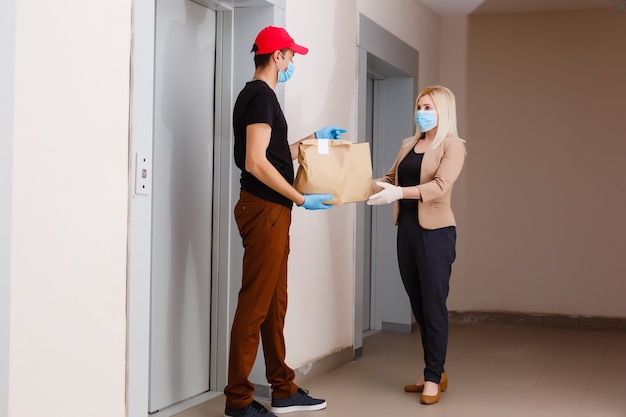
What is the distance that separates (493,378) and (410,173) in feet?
4.30

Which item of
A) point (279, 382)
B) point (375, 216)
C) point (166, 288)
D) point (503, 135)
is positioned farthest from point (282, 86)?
point (503, 135)

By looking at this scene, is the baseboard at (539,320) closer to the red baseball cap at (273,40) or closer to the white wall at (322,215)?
the white wall at (322,215)

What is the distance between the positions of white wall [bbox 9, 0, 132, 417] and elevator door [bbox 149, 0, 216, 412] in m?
0.72

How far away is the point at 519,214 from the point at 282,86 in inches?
132

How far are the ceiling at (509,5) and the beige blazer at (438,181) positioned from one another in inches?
112

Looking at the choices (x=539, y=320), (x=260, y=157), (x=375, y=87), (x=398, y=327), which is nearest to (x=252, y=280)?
(x=260, y=157)

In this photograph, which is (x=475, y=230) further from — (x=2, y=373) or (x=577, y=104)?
(x=2, y=373)

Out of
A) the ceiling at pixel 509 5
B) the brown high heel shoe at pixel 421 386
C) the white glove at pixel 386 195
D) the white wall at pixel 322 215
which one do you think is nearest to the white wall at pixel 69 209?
the white glove at pixel 386 195

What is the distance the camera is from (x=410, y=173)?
13.6 ft

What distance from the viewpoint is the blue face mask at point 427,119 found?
4082 mm

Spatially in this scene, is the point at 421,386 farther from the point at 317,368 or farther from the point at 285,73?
the point at 285,73

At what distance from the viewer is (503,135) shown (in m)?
6.89

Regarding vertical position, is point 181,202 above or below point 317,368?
above

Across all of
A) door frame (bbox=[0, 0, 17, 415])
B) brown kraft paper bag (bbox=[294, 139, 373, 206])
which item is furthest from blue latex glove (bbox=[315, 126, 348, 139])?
door frame (bbox=[0, 0, 17, 415])
